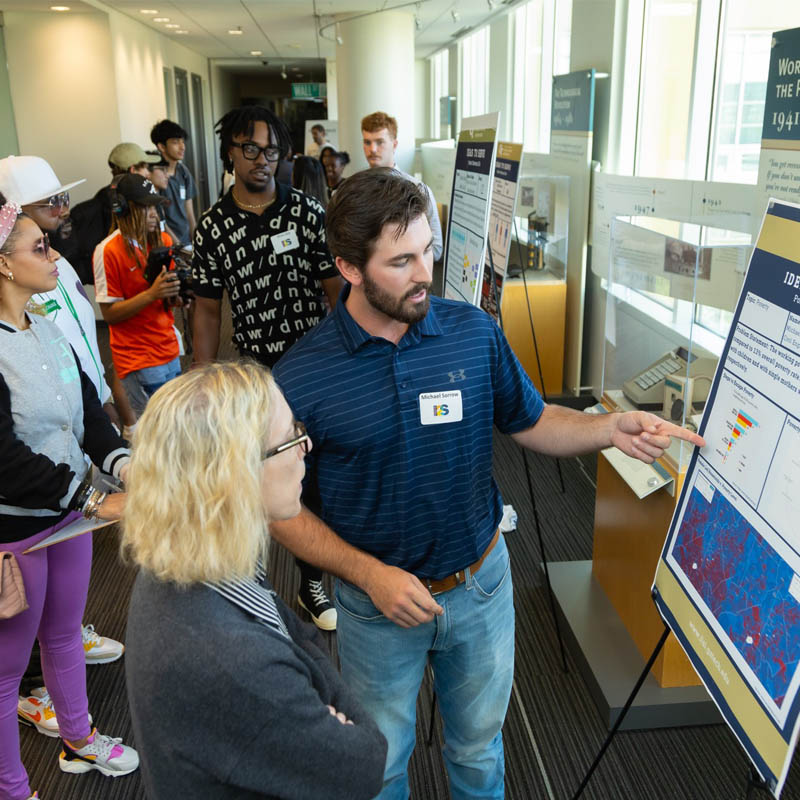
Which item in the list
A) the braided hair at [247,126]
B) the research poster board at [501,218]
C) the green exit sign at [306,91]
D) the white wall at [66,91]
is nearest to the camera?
the braided hair at [247,126]

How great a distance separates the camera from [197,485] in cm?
91

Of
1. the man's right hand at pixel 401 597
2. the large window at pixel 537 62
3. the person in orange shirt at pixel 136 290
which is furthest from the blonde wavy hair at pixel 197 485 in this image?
the large window at pixel 537 62

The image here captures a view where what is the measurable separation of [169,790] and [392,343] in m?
0.84

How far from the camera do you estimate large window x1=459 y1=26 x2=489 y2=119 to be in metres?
10.4

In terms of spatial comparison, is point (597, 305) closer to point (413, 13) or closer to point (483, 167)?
point (483, 167)

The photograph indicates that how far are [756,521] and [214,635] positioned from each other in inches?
32.0

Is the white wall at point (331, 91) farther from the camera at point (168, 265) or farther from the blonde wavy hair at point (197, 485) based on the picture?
the blonde wavy hair at point (197, 485)

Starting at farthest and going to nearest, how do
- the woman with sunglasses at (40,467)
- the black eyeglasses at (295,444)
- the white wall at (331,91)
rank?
the white wall at (331,91) < the woman with sunglasses at (40,467) < the black eyeglasses at (295,444)

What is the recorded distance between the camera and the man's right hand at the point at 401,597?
1343mm

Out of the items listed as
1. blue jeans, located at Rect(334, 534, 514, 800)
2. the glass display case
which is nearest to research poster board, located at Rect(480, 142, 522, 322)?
the glass display case

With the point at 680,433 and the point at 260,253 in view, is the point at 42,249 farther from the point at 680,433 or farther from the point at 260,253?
the point at 680,433

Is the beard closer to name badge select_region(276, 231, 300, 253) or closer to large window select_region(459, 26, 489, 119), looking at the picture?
name badge select_region(276, 231, 300, 253)

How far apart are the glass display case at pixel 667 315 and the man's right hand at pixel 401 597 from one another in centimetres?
117

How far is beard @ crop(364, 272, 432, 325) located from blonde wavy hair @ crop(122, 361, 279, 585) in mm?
547
